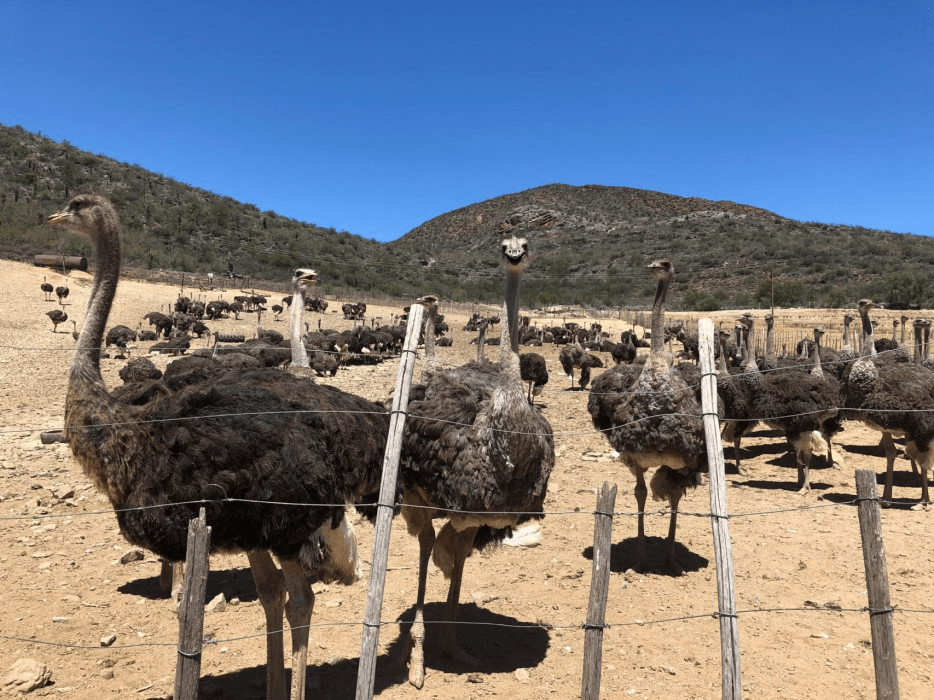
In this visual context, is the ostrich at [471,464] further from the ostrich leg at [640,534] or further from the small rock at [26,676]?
the small rock at [26,676]

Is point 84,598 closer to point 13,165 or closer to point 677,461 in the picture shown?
point 677,461

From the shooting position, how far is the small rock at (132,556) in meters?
5.97

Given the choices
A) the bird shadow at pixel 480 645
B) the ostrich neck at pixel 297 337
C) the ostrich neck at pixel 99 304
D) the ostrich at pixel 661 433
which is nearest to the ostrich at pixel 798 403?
the ostrich at pixel 661 433

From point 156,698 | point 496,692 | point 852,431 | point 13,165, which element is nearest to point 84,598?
point 156,698

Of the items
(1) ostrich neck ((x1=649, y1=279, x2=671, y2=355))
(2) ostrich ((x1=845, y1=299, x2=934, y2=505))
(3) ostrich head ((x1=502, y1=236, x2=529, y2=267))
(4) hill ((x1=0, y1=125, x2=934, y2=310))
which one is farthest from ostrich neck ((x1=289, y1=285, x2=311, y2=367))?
(4) hill ((x1=0, y1=125, x2=934, y2=310))

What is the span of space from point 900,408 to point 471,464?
255 inches

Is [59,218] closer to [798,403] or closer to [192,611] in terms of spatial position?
[192,611]

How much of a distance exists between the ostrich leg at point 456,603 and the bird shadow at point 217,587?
1744mm

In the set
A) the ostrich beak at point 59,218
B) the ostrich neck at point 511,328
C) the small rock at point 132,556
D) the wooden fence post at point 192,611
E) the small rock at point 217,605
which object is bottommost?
the small rock at point 217,605

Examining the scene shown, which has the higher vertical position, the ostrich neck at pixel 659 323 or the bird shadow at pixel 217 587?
the ostrich neck at pixel 659 323

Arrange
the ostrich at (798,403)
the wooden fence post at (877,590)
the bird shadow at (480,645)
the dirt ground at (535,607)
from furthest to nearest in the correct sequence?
the ostrich at (798,403)
the bird shadow at (480,645)
the dirt ground at (535,607)
the wooden fence post at (877,590)

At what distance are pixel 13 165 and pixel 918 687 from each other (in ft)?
206

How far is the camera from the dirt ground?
4.36 m

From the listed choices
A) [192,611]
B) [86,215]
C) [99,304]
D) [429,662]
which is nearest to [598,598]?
[192,611]
